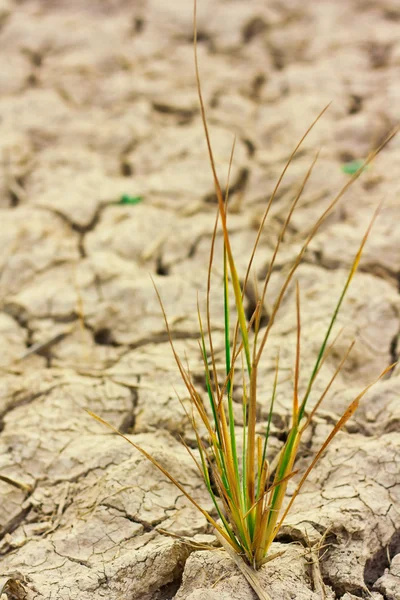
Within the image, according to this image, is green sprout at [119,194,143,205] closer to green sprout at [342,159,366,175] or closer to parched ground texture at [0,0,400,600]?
parched ground texture at [0,0,400,600]

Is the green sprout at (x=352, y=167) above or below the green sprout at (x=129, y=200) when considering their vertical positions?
above

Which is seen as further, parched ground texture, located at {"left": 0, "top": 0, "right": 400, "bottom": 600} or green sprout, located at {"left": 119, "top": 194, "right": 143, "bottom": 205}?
green sprout, located at {"left": 119, "top": 194, "right": 143, "bottom": 205}

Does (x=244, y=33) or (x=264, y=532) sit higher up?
(x=244, y=33)

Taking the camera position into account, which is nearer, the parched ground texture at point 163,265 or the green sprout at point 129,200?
the parched ground texture at point 163,265

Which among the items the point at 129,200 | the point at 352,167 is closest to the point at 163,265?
the point at 129,200

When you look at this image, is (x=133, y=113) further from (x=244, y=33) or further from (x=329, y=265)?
(x=329, y=265)

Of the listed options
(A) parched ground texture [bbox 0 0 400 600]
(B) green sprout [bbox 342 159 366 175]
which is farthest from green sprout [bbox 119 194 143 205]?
(B) green sprout [bbox 342 159 366 175]

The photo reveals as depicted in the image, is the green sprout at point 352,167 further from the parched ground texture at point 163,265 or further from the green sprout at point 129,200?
the green sprout at point 129,200

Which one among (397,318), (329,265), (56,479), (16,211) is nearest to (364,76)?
(329,265)

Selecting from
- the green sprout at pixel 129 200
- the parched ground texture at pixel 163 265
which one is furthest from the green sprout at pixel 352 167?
the green sprout at pixel 129 200
